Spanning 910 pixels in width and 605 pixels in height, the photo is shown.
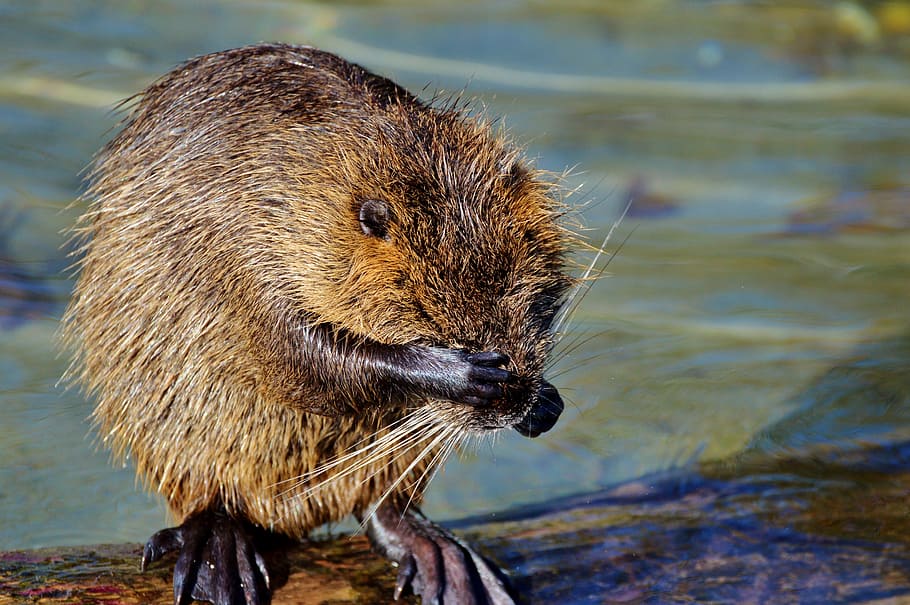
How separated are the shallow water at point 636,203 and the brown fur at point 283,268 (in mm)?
836

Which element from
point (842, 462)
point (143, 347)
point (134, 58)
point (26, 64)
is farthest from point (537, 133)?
point (143, 347)

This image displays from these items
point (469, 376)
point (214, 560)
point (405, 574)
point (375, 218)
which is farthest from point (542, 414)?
point (214, 560)

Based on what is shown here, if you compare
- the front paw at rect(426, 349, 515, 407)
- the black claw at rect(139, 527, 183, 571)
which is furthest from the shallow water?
the black claw at rect(139, 527, 183, 571)

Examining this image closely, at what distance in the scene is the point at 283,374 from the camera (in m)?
3.05

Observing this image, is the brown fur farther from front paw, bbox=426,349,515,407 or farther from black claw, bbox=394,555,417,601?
black claw, bbox=394,555,417,601

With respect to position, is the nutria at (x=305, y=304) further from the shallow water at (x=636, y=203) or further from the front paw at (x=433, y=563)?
the shallow water at (x=636, y=203)

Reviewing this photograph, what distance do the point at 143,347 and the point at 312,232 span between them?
23.8 inches

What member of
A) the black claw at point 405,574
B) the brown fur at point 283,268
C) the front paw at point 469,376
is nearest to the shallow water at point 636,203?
the black claw at point 405,574

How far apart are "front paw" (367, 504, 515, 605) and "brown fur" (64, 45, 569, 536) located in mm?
103

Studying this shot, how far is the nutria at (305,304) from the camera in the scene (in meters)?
2.84

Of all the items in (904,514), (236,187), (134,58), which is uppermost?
(134,58)

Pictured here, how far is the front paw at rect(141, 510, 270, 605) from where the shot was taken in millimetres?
3107

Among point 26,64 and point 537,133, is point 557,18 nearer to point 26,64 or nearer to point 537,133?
point 537,133

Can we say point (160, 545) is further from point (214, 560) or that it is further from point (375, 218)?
point (375, 218)
